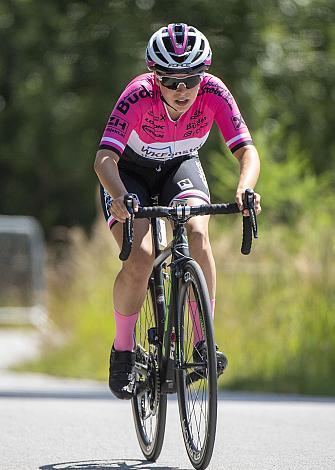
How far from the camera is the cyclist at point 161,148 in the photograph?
6.84m

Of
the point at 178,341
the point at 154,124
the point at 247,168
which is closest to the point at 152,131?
the point at 154,124

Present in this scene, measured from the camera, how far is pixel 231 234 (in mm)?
14508

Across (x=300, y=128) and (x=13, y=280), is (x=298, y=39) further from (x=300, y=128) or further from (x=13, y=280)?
(x=13, y=280)

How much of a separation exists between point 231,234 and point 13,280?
276 inches

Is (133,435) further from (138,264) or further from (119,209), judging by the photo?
(119,209)

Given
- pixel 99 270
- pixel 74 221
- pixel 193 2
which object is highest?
pixel 193 2

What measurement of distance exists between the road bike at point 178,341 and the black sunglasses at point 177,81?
0.63m

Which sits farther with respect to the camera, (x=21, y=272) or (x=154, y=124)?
(x=21, y=272)

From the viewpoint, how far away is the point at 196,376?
6.54 metres

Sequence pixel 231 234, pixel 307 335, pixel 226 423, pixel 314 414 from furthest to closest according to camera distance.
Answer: pixel 231 234 → pixel 307 335 → pixel 314 414 → pixel 226 423

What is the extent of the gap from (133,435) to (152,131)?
6.51 feet

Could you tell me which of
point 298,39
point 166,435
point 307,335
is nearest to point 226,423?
point 166,435

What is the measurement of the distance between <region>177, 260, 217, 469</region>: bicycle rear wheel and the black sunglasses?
942 mm

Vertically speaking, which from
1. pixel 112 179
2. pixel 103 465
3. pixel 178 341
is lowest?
pixel 103 465
